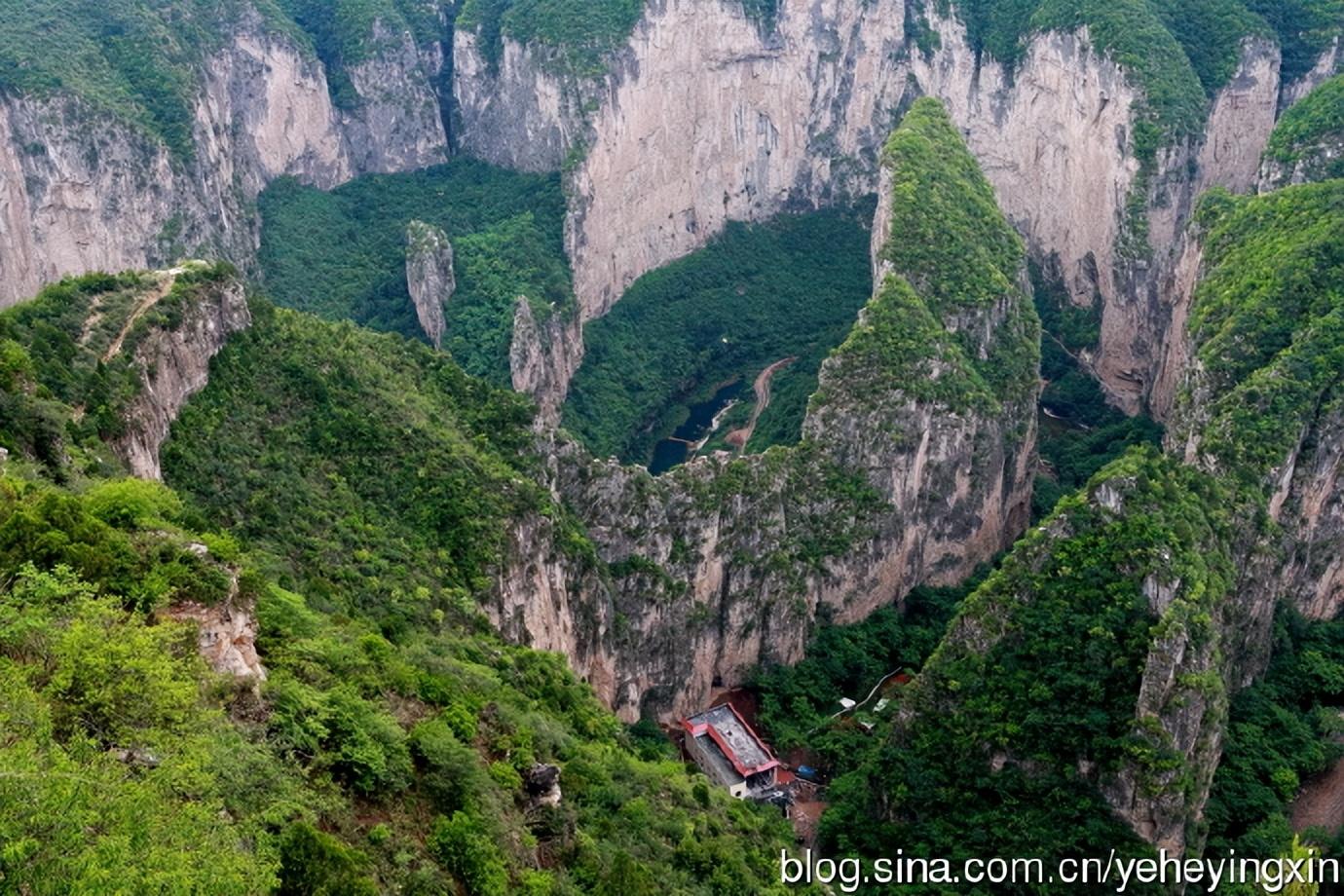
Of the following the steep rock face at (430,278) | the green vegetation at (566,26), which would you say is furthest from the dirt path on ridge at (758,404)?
the green vegetation at (566,26)

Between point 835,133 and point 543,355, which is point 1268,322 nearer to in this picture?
point 543,355

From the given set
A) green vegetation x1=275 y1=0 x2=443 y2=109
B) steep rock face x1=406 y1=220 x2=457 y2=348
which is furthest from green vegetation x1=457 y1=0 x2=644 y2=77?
steep rock face x1=406 y1=220 x2=457 y2=348

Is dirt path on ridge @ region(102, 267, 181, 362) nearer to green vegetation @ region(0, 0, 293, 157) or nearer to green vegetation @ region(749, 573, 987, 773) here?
green vegetation @ region(749, 573, 987, 773)

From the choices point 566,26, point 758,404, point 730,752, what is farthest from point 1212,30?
point 730,752

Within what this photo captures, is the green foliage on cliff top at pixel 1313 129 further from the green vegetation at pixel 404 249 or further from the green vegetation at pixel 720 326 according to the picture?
the green vegetation at pixel 404 249

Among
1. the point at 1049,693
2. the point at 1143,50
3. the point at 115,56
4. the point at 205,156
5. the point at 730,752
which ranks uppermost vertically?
the point at 115,56

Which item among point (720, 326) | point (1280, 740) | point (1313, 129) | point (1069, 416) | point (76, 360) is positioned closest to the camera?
point (76, 360)
